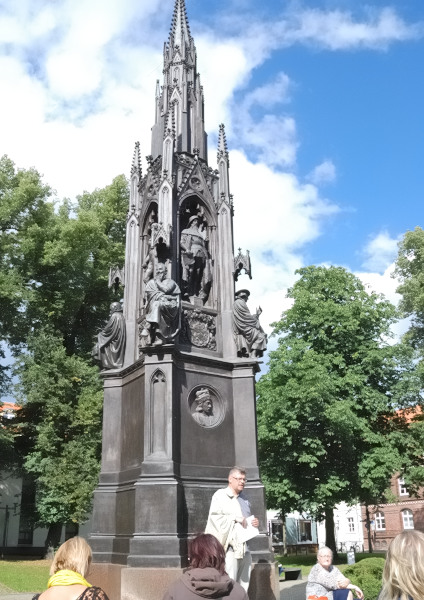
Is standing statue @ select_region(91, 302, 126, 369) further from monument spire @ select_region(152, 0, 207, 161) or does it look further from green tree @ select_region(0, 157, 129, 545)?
green tree @ select_region(0, 157, 129, 545)

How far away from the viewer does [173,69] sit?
12.9 m

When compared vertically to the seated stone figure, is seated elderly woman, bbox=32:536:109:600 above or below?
below

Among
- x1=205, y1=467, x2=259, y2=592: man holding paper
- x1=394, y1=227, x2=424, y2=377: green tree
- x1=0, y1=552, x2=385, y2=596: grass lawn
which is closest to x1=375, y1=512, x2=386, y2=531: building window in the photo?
x1=394, y1=227, x2=424, y2=377: green tree

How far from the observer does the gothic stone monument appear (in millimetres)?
8445

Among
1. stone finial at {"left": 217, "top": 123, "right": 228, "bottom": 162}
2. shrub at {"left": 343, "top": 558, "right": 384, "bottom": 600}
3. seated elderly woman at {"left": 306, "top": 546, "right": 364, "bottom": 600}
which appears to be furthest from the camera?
stone finial at {"left": 217, "top": 123, "right": 228, "bottom": 162}

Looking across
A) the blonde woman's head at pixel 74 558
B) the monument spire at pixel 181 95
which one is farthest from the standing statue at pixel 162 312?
the blonde woman's head at pixel 74 558

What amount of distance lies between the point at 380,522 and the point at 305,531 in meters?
11.0

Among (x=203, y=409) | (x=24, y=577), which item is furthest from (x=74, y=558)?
(x=24, y=577)

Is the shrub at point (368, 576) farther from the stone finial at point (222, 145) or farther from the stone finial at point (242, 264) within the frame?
the stone finial at point (222, 145)

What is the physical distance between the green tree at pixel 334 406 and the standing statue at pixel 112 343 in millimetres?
15195

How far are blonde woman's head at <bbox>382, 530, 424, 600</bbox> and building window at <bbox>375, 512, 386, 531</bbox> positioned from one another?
2224 inches

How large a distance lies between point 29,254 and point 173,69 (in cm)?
1629

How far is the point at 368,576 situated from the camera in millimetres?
11203

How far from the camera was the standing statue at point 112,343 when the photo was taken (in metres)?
10.7
